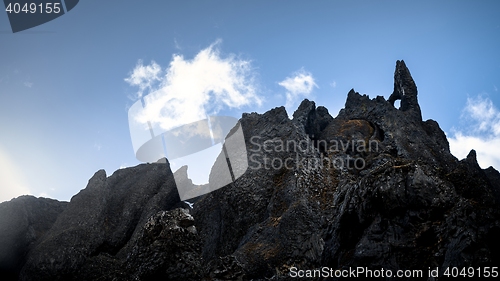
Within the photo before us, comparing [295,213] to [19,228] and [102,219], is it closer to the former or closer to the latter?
[102,219]

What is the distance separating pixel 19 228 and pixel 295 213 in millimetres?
30577

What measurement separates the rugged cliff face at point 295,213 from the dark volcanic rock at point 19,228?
0.13 m

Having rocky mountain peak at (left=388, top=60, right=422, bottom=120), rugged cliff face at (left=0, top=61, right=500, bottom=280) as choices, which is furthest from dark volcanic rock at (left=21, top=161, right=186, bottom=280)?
rocky mountain peak at (left=388, top=60, right=422, bottom=120)

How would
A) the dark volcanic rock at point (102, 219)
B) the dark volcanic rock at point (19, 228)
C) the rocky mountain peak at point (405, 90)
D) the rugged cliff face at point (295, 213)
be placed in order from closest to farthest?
the rugged cliff face at point (295, 213) → the dark volcanic rock at point (102, 219) → the dark volcanic rock at point (19, 228) → the rocky mountain peak at point (405, 90)

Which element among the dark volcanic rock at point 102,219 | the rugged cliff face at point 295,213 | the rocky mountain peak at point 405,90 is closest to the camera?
the rugged cliff face at point 295,213

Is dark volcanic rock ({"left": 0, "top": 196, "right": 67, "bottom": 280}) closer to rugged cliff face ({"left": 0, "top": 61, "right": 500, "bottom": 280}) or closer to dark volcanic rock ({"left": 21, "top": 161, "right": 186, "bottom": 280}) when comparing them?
rugged cliff face ({"left": 0, "top": 61, "right": 500, "bottom": 280})

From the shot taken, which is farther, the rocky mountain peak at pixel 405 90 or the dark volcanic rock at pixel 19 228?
the rocky mountain peak at pixel 405 90

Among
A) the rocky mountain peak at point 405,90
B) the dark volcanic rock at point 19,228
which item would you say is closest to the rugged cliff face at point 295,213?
the dark volcanic rock at point 19,228

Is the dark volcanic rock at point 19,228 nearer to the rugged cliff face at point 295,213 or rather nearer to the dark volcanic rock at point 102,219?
the rugged cliff face at point 295,213

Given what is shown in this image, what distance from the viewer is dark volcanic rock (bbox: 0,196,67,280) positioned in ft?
114

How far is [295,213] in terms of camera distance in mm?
26750

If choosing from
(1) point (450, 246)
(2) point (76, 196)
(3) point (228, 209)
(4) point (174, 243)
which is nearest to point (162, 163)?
(2) point (76, 196)

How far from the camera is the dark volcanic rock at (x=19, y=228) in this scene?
34719 mm

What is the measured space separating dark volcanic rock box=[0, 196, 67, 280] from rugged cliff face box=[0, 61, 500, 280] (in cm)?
13
